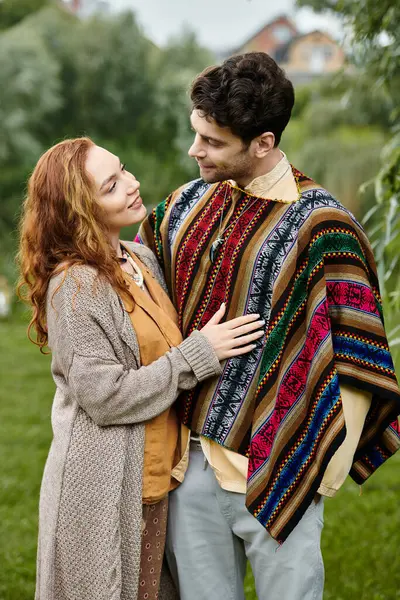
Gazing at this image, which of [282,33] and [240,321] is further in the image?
[282,33]

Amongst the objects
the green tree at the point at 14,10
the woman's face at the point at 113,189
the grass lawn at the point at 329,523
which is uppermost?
the woman's face at the point at 113,189

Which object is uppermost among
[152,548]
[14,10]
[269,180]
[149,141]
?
[269,180]

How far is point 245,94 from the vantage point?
7.40ft

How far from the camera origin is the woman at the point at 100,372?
2256 millimetres

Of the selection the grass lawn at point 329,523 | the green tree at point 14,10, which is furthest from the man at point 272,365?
the green tree at point 14,10

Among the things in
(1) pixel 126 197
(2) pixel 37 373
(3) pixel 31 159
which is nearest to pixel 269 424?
(1) pixel 126 197

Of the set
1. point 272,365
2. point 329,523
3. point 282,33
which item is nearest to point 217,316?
point 272,365

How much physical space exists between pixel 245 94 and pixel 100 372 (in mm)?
839

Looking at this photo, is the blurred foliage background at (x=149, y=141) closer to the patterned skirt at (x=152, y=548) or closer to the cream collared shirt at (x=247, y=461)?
the cream collared shirt at (x=247, y=461)

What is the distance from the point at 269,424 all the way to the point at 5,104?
1365 cm

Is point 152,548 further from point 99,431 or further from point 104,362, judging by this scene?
point 104,362

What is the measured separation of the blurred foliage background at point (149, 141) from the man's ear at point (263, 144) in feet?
1.22

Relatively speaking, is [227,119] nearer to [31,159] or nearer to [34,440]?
[34,440]

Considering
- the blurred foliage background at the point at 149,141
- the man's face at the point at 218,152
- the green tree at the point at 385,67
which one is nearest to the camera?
the man's face at the point at 218,152
